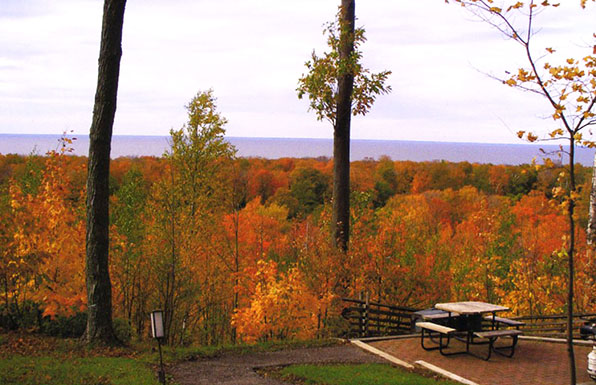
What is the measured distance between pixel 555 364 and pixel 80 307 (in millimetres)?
10406

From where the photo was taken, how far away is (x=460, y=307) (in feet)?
36.4

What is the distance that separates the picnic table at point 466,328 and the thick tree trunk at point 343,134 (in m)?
3.56

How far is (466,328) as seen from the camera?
39.3 feet

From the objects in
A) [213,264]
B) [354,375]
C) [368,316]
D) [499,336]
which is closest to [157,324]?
[354,375]

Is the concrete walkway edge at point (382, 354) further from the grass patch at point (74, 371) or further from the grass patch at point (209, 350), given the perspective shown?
the grass patch at point (74, 371)

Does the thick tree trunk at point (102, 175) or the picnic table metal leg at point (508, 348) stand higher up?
the thick tree trunk at point (102, 175)

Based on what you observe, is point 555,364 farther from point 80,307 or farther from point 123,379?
point 80,307

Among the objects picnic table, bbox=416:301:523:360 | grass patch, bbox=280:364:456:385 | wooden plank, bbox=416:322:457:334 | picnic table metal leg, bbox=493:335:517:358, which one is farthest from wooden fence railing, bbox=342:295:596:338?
grass patch, bbox=280:364:456:385

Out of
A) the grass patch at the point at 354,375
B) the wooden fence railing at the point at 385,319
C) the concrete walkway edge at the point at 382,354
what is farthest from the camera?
the wooden fence railing at the point at 385,319

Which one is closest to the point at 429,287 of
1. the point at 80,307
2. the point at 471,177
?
the point at 80,307

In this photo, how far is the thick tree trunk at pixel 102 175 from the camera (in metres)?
11.1

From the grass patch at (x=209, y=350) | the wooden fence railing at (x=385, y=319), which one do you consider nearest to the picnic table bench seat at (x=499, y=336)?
the wooden fence railing at (x=385, y=319)

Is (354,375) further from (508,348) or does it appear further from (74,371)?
(74,371)

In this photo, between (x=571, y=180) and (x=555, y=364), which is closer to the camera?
(x=571, y=180)
